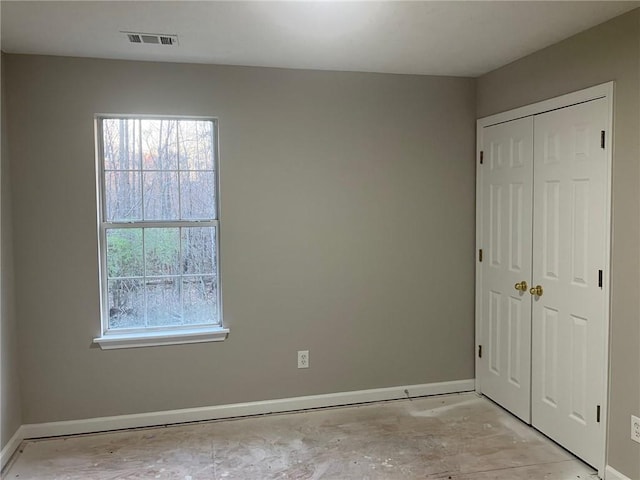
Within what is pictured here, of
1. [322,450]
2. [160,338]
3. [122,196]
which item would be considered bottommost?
[322,450]

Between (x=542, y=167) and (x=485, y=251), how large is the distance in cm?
82

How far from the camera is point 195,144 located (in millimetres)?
3184

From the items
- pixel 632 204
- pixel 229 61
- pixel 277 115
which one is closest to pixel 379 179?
pixel 277 115

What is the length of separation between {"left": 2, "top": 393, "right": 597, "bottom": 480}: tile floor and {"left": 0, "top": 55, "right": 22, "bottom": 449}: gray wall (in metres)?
0.22

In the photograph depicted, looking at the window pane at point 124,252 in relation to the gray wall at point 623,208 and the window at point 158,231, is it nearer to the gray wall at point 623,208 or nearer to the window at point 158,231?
the window at point 158,231

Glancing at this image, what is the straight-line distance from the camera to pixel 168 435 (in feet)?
9.92

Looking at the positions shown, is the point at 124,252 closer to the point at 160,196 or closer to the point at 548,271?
the point at 160,196

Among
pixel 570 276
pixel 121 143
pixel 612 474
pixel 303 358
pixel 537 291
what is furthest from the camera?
pixel 303 358

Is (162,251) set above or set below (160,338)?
above

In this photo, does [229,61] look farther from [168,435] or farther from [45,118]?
[168,435]

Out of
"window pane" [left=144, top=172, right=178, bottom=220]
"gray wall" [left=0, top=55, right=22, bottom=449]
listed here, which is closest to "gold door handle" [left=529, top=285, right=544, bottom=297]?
"window pane" [left=144, top=172, right=178, bottom=220]

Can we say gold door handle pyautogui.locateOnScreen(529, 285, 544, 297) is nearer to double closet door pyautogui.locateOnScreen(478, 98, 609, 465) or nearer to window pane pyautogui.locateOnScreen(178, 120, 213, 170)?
double closet door pyautogui.locateOnScreen(478, 98, 609, 465)

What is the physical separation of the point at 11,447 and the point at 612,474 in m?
3.26

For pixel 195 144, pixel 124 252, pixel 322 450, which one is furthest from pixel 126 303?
pixel 322 450
